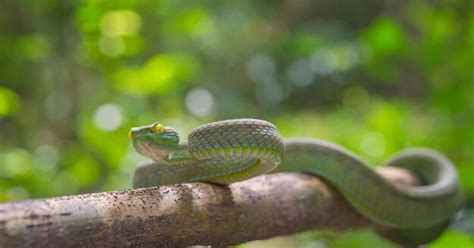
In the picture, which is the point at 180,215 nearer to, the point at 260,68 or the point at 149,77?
the point at 149,77

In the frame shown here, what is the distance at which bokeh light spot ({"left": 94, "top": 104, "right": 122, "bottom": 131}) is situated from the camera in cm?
338

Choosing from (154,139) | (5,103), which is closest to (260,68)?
(5,103)

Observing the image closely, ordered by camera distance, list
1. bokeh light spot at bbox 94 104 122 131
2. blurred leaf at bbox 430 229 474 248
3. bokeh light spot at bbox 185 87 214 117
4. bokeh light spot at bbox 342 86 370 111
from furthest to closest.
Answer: bokeh light spot at bbox 342 86 370 111, bokeh light spot at bbox 185 87 214 117, bokeh light spot at bbox 94 104 122 131, blurred leaf at bbox 430 229 474 248

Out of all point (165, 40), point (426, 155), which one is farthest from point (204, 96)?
point (426, 155)

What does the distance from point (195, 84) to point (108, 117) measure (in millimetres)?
2048

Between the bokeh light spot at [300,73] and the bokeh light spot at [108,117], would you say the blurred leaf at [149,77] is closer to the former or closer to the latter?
the bokeh light spot at [108,117]

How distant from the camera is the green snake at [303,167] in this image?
66.9 inches

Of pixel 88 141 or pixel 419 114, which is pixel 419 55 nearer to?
pixel 419 114

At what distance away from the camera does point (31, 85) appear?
5.12 meters

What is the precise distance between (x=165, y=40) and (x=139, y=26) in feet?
2.86

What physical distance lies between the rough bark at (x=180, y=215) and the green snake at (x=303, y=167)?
0.08 meters

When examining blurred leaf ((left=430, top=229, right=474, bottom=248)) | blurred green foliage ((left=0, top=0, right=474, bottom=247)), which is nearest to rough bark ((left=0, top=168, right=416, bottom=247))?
blurred leaf ((left=430, top=229, right=474, bottom=248))

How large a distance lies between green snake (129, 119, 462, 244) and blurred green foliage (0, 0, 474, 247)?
0.21 meters

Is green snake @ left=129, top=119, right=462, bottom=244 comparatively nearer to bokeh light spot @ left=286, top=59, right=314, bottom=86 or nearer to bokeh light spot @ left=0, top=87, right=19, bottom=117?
bokeh light spot @ left=0, top=87, right=19, bottom=117
